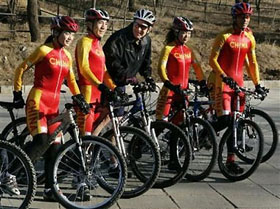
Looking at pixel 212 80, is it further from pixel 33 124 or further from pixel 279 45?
pixel 279 45

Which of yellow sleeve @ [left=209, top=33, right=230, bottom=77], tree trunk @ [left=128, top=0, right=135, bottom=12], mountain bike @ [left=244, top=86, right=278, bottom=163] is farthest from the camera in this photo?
tree trunk @ [left=128, top=0, right=135, bottom=12]

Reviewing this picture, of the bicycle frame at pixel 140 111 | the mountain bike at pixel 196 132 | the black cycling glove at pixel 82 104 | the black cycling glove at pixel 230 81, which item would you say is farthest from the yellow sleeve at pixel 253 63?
the black cycling glove at pixel 82 104

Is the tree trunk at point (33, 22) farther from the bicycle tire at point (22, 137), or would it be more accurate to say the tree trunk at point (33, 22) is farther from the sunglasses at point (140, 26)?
the sunglasses at point (140, 26)

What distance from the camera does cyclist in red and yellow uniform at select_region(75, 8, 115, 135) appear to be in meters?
5.96

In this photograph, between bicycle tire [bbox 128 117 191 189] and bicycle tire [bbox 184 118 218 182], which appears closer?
bicycle tire [bbox 128 117 191 189]

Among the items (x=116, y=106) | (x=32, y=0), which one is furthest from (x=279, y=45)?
(x=116, y=106)

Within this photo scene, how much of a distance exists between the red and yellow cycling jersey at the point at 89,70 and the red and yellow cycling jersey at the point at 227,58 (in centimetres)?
147

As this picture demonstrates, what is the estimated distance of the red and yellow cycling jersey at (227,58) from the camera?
6914 mm

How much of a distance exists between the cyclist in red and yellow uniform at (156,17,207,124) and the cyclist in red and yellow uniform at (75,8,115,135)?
2.76 feet

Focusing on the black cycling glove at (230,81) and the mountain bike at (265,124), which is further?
the mountain bike at (265,124)

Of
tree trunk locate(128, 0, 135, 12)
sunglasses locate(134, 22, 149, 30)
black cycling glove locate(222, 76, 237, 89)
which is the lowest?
black cycling glove locate(222, 76, 237, 89)

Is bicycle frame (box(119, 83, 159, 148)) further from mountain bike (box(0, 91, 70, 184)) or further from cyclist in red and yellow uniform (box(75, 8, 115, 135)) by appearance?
mountain bike (box(0, 91, 70, 184))

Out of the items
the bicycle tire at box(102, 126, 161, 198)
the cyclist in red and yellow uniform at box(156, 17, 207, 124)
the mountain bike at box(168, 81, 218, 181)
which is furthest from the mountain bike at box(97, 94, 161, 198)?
the cyclist in red and yellow uniform at box(156, 17, 207, 124)

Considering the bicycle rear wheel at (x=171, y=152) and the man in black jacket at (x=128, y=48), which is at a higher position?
the man in black jacket at (x=128, y=48)
